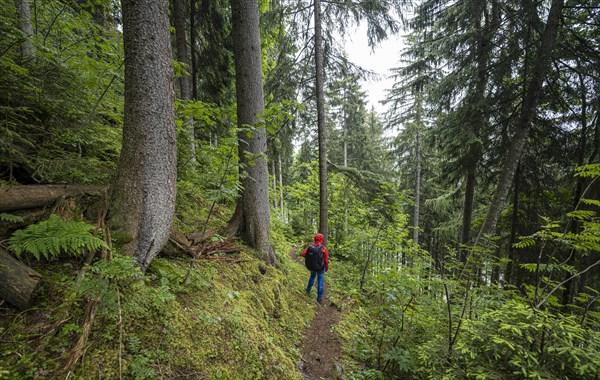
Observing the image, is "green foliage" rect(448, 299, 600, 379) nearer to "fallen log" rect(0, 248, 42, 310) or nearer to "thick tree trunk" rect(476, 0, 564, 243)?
"fallen log" rect(0, 248, 42, 310)

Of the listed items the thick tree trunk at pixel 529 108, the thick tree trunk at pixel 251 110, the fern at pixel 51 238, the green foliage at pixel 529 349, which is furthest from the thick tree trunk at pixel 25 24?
the thick tree trunk at pixel 529 108

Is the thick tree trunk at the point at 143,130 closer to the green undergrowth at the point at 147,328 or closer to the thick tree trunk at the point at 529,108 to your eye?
the green undergrowth at the point at 147,328

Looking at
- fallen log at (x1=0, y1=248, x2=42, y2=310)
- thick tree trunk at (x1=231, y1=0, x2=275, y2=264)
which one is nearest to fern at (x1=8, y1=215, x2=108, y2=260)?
fallen log at (x1=0, y1=248, x2=42, y2=310)

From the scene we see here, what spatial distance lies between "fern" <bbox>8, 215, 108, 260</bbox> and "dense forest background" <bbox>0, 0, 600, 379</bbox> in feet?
0.06

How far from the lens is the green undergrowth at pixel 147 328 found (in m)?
1.74

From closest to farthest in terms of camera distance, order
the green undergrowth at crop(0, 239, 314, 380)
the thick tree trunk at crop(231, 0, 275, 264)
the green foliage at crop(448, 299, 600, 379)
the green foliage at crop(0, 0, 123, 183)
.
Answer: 1. the green undergrowth at crop(0, 239, 314, 380)
2. the green foliage at crop(448, 299, 600, 379)
3. the green foliage at crop(0, 0, 123, 183)
4. the thick tree trunk at crop(231, 0, 275, 264)

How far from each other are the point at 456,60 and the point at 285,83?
19.3ft

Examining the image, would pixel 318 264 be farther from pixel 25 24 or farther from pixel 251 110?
pixel 25 24

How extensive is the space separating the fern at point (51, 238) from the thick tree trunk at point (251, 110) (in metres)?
2.95

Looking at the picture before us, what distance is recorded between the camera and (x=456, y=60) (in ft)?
26.7

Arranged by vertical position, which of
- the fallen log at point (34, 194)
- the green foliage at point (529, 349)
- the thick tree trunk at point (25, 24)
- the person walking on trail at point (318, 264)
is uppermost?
the thick tree trunk at point (25, 24)

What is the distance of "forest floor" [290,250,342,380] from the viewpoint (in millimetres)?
3654

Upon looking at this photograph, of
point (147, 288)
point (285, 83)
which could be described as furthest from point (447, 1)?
point (147, 288)

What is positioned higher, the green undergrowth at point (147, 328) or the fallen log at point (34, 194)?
the fallen log at point (34, 194)
